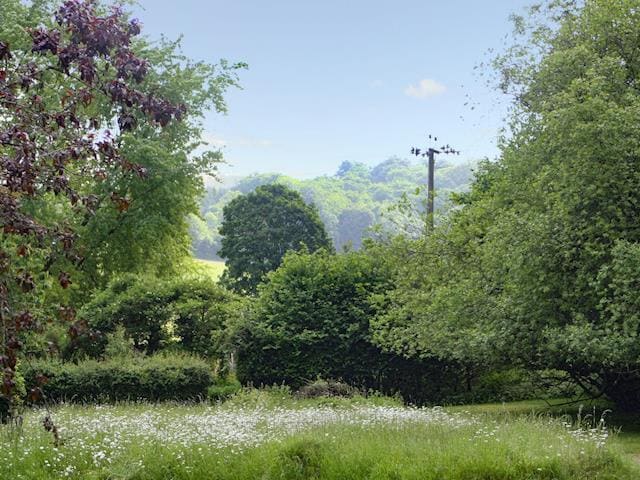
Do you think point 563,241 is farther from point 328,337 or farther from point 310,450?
point 328,337

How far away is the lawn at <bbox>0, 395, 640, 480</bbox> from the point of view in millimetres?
10086

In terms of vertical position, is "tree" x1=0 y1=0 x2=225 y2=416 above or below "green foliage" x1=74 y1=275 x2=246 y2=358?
above

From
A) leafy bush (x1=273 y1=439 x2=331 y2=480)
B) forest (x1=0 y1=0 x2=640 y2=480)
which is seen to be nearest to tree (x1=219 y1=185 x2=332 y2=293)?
forest (x1=0 y1=0 x2=640 y2=480)

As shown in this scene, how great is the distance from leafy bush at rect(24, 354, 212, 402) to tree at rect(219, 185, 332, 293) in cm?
2259

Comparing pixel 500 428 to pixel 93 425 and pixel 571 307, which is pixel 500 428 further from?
pixel 93 425

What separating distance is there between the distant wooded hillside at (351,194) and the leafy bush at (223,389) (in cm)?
6148

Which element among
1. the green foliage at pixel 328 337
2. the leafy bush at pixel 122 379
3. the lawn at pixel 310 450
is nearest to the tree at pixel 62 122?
the lawn at pixel 310 450

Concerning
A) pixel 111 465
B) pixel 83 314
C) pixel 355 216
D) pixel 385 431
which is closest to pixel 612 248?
pixel 385 431

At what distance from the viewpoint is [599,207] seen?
1605cm

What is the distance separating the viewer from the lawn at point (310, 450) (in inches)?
397

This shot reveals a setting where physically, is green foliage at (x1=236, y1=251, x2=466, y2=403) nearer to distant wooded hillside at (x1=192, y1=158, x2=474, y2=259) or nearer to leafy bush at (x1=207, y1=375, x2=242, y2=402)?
leafy bush at (x1=207, y1=375, x2=242, y2=402)

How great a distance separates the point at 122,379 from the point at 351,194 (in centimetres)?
12411

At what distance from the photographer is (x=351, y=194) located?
5610 inches

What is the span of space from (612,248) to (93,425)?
35.3 ft
